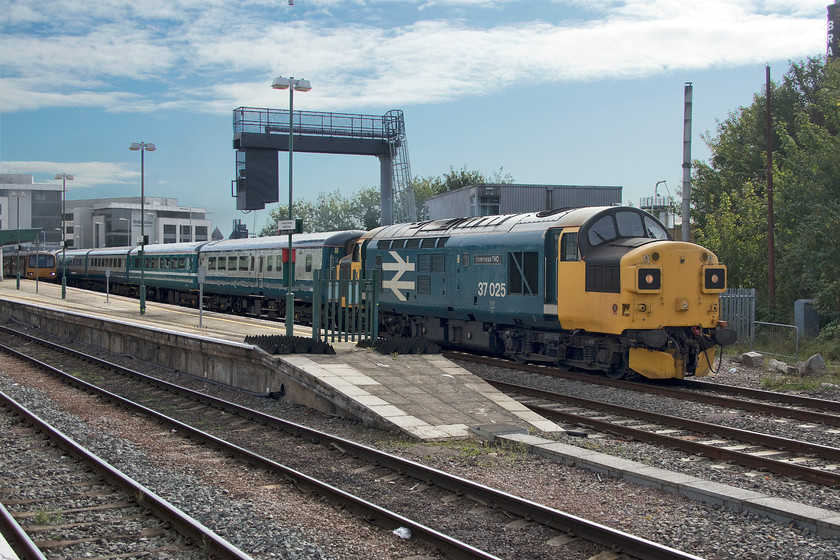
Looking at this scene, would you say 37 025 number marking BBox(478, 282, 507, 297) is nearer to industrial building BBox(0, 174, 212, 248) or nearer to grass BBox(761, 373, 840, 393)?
grass BBox(761, 373, 840, 393)

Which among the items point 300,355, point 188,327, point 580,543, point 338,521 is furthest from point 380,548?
point 188,327

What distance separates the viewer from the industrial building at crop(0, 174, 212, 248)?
135125 millimetres

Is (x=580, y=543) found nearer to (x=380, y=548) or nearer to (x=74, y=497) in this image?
(x=380, y=548)

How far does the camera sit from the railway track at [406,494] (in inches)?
274

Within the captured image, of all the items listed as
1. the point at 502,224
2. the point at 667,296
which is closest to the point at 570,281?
the point at 667,296

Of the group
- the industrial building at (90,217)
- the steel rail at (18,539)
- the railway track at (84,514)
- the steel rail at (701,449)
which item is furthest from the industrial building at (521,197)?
the industrial building at (90,217)

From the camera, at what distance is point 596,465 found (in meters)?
9.39

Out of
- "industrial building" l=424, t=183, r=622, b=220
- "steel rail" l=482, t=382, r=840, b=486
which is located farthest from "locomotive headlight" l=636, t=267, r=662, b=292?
"industrial building" l=424, t=183, r=622, b=220

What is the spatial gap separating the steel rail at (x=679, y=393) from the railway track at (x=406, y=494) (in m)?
7.05

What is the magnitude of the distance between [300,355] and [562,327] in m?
5.58

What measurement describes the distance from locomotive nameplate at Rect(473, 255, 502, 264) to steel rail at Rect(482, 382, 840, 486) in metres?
5.80

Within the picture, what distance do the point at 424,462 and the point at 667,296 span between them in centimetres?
788

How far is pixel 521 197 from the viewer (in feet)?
139

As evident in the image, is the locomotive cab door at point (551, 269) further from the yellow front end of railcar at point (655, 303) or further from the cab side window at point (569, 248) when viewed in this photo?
the yellow front end of railcar at point (655, 303)
